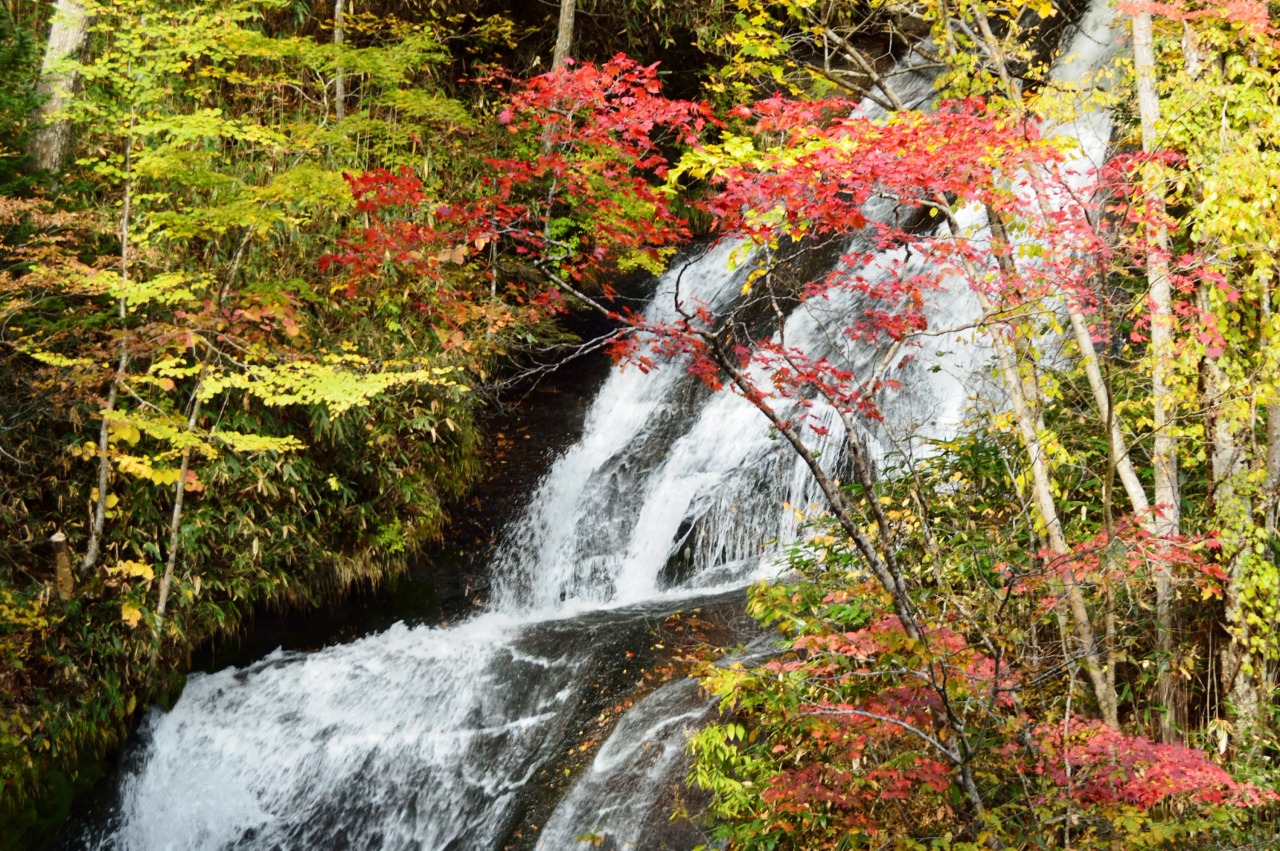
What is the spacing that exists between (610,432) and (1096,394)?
5.28m

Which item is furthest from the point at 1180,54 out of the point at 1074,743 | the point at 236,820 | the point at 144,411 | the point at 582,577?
the point at 236,820

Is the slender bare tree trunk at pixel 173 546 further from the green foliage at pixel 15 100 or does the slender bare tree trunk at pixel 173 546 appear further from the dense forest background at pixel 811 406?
the green foliage at pixel 15 100

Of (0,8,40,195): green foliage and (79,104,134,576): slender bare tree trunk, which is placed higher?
(0,8,40,195): green foliage

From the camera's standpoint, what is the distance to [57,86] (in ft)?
23.5

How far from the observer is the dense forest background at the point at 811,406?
3.96m

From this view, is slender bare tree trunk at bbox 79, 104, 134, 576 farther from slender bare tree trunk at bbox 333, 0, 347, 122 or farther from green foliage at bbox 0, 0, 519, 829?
slender bare tree trunk at bbox 333, 0, 347, 122

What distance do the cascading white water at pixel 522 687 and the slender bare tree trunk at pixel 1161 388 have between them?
1.05 metres

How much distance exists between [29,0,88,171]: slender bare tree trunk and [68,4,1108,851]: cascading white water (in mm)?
4493

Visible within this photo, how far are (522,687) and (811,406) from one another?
2932mm

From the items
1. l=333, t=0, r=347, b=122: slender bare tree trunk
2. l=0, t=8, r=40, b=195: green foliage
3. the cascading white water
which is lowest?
the cascading white water

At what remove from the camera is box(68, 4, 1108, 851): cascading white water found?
5.63m

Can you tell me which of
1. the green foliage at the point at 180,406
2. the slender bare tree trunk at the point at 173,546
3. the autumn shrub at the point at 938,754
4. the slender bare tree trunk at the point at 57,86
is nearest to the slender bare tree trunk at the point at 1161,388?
the autumn shrub at the point at 938,754

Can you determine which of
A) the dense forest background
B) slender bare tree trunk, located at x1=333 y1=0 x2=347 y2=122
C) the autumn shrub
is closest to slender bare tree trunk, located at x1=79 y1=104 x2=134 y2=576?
the dense forest background

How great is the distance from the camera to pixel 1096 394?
4.67 metres
